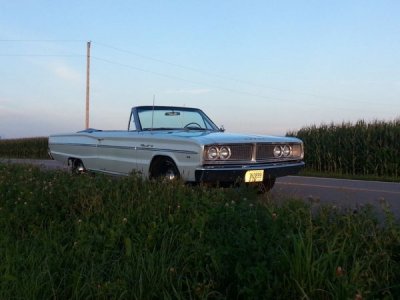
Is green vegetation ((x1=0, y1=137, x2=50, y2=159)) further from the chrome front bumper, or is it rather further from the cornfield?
the chrome front bumper

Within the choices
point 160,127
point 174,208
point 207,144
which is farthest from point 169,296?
point 160,127

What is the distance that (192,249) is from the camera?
4.33 meters

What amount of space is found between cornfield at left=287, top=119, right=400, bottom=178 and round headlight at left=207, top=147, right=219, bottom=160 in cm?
1368

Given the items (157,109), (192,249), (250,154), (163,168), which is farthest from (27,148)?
(192,249)

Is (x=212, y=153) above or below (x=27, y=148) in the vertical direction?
above

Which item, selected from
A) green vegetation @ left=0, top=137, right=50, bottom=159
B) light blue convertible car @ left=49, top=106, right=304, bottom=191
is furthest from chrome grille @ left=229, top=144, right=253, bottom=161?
green vegetation @ left=0, top=137, right=50, bottom=159

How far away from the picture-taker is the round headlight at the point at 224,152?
7558mm

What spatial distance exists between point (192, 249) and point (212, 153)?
3.24 meters

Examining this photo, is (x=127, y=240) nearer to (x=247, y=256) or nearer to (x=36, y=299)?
(x=36, y=299)

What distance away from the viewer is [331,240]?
4078 millimetres

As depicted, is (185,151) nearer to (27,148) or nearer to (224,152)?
(224,152)

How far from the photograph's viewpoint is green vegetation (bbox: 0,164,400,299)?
351cm

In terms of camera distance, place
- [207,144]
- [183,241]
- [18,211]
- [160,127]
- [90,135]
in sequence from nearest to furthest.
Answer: [183,241]
[18,211]
[207,144]
[160,127]
[90,135]

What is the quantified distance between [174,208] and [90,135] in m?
5.32
